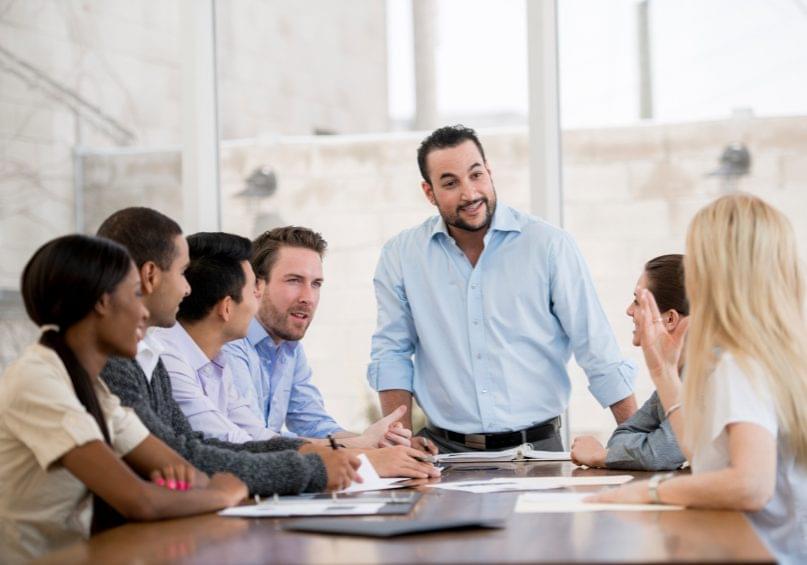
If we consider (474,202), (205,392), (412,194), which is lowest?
(205,392)

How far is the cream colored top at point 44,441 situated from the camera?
2.00 metres

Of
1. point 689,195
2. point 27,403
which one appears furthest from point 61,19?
point 27,403

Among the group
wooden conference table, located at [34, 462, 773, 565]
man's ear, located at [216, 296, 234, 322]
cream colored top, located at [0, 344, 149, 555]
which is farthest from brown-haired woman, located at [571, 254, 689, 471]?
cream colored top, located at [0, 344, 149, 555]

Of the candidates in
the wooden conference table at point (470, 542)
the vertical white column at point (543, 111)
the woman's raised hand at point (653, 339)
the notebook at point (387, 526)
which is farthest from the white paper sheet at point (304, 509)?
the vertical white column at point (543, 111)

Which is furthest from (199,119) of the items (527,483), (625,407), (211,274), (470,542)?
(470,542)

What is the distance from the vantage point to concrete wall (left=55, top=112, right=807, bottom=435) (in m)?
4.32

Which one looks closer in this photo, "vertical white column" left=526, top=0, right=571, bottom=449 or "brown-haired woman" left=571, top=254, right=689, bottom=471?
"brown-haired woman" left=571, top=254, right=689, bottom=471

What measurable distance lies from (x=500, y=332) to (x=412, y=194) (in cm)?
112

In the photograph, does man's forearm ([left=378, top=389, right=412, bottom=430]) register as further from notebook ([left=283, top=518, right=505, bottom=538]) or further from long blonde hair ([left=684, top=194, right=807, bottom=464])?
notebook ([left=283, top=518, right=505, bottom=538])

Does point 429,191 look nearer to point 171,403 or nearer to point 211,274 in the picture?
point 211,274

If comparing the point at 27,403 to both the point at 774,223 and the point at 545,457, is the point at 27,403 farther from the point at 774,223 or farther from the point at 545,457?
the point at 545,457

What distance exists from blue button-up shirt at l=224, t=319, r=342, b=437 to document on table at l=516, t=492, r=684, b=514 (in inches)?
56.4

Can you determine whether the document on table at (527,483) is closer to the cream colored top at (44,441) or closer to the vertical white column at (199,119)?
the cream colored top at (44,441)

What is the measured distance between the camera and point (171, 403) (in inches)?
106
